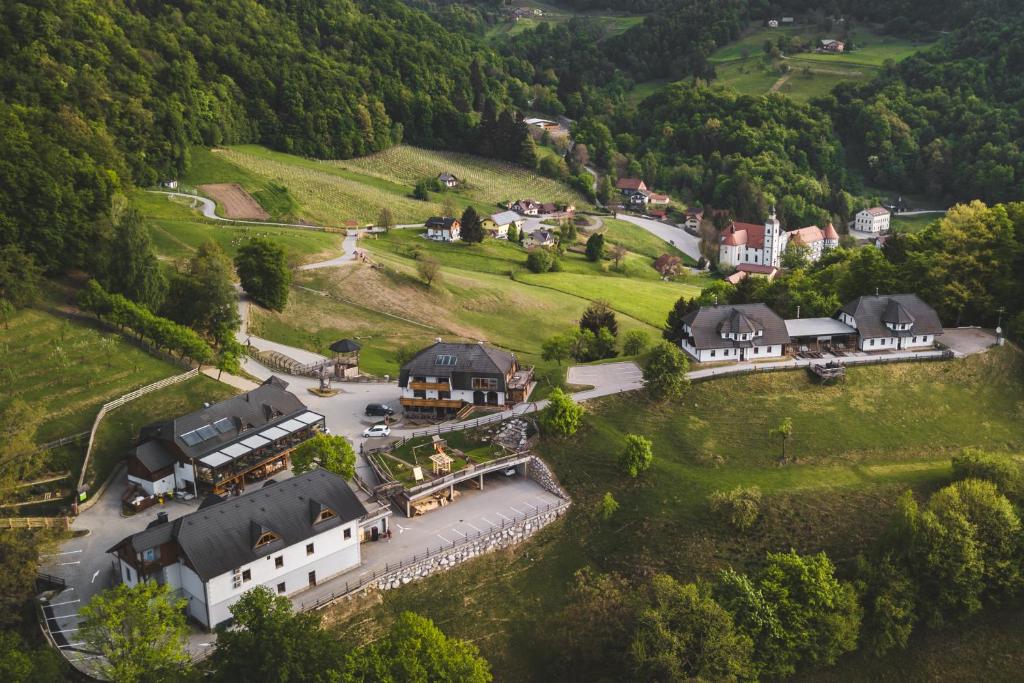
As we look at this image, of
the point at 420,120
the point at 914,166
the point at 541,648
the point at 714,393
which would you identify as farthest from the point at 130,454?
the point at 914,166

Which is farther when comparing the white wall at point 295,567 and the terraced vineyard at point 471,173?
the terraced vineyard at point 471,173

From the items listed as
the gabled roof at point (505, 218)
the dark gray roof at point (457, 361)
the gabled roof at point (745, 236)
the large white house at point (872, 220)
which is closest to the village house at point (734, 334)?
the dark gray roof at point (457, 361)

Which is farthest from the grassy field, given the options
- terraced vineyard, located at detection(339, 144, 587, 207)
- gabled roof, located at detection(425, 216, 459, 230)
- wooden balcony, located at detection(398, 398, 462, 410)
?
wooden balcony, located at detection(398, 398, 462, 410)

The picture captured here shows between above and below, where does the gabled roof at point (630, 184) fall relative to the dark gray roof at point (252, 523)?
above

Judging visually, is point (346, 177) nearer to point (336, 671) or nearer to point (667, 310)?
point (667, 310)

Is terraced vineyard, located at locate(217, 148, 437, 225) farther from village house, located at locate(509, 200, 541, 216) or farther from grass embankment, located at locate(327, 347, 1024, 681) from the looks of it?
grass embankment, located at locate(327, 347, 1024, 681)

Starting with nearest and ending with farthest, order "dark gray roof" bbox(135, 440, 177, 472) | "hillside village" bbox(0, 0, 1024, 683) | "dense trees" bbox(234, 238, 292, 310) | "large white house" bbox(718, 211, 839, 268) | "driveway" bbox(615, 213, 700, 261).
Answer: "hillside village" bbox(0, 0, 1024, 683) < "dark gray roof" bbox(135, 440, 177, 472) < "dense trees" bbox(234, 238, 292, 310) < "large white house" bbox(718, 211, 839, 268) < "driveway" bbox(615, 213, 700, 261)

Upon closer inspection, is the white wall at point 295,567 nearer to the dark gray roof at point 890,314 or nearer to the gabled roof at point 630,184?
the dark gray roof at point 890,314
